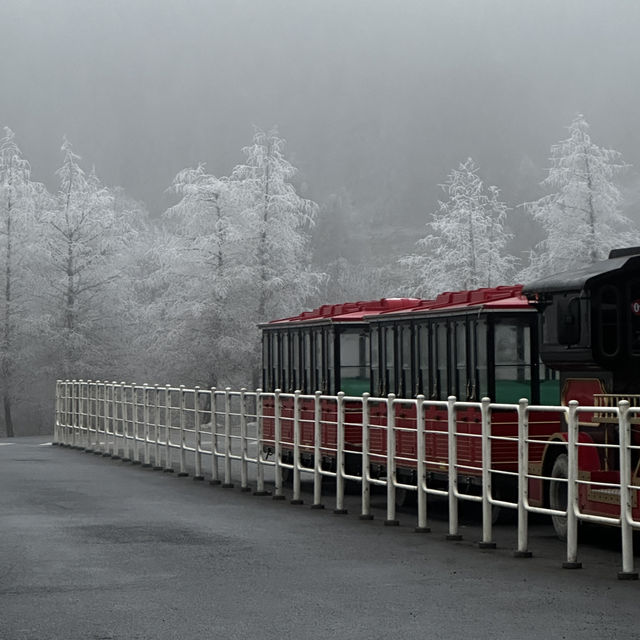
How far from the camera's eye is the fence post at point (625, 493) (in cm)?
1176

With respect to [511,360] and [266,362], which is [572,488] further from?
[266,362]

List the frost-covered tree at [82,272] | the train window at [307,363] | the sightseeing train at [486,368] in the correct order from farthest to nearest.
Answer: the frost-covered tree at [82,272]
the train window at [307,363]
the sightseeing train at [486,368]

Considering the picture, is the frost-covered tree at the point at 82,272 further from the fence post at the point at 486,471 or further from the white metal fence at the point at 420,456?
the fence post at the point at 486,471

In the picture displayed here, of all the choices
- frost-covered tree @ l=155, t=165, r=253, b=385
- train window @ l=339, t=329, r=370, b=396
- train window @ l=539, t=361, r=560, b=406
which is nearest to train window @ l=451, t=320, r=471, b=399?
train window @ l=539, t=361, r=560, b=406

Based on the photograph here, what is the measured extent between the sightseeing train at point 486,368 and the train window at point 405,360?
0.07 feet

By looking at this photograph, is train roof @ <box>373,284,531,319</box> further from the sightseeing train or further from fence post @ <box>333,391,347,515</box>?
fence post @ <box>333,391,347,515</box>

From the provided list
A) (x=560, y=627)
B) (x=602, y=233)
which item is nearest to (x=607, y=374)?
(x=560, y=627)

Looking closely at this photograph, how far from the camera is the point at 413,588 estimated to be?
11125 millimetres

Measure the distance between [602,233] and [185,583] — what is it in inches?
1967

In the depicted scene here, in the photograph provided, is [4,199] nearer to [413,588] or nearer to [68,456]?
[68,456]

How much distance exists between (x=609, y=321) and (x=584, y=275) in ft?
1.78

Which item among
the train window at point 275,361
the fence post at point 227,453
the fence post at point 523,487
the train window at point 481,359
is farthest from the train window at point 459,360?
the train window at point 275,361

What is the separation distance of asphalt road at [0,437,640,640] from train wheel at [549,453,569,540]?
257mm

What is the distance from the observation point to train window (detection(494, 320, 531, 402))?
19234mm
